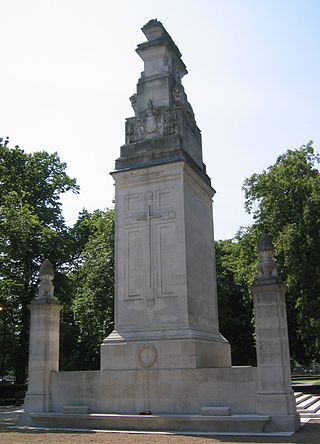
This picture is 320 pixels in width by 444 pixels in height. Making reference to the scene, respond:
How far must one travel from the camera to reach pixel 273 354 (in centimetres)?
1407

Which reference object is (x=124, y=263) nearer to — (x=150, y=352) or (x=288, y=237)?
(x=150, y=352)

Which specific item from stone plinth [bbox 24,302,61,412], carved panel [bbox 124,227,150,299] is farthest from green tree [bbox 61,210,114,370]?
carved panel [bbox 124,227,150,299]

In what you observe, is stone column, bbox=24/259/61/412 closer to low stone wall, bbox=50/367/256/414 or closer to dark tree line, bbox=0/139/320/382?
low stone wall, bbox=50/367/256/414

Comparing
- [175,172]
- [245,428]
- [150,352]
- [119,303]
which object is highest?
[175,172]

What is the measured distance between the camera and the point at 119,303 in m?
16.9

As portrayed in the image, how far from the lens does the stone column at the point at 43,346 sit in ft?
54.1

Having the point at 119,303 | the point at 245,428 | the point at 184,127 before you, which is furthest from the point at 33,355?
the point at 184,127

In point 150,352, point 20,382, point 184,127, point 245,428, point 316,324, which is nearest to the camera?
point 245,428

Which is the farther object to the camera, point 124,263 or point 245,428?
point 124,263

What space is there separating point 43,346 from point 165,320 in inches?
164

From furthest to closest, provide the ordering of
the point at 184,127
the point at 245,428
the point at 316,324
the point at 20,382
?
the point at 20,382 → the point at 316,324 → the point at 184,127 → the point at 245,428

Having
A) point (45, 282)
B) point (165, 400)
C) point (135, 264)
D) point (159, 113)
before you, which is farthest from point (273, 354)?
point (159, 113)

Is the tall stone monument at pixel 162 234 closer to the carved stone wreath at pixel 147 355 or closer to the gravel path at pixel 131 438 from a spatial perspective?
the carved stone wreath at pixel 147 355

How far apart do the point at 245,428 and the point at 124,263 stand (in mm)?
6369
